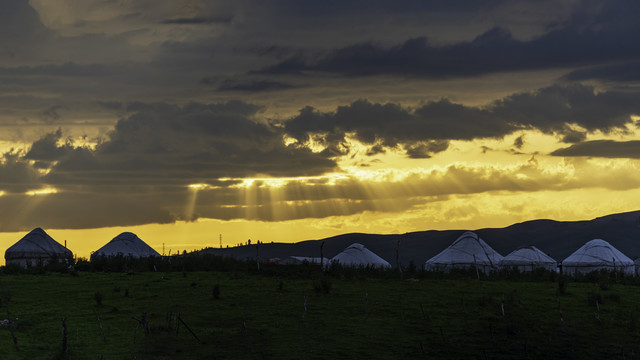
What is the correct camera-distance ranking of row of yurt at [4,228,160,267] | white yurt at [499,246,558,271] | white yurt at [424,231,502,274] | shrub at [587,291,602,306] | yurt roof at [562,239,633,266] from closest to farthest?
shrub at [587,291,602,306]
row of yurt at [4,228,160,267]
white yurt at [424,231,502,274]
yurt roof at [562,239,633,266]
white yurt at [499,246,558,271]

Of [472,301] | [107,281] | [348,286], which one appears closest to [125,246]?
[107,281]

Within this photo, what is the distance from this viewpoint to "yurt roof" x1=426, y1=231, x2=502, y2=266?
233 ft

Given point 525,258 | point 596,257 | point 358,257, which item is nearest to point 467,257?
point 525,258

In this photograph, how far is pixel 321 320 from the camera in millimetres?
31766

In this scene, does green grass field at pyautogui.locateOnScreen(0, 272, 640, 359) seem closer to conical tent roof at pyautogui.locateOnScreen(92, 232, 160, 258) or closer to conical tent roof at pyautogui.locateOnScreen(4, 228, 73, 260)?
conical tent roof at pyautogui.locateOnScreen(4, 228, 73, 260)

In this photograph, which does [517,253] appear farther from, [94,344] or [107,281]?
[94,344]

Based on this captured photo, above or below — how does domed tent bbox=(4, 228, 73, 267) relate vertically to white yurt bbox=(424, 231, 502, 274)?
above

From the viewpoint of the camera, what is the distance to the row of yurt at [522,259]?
7107 centimetres

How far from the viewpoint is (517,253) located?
75375 mm

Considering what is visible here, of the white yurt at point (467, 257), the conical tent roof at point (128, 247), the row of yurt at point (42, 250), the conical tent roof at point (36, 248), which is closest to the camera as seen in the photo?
the row of yurt at point (42, 250)

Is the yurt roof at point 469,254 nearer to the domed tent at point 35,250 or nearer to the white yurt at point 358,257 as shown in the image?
the white yurt at point 358,257

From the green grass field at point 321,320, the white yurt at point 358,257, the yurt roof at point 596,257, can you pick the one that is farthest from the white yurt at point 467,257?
the green grass field at point 321,320

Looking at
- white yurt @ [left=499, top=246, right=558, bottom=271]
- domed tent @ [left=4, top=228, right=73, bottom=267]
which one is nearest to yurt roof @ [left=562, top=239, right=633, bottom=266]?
white yurt @ [left=499, top=246, right=558, bottom=271]

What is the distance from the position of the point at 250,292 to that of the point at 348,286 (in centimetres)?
518
